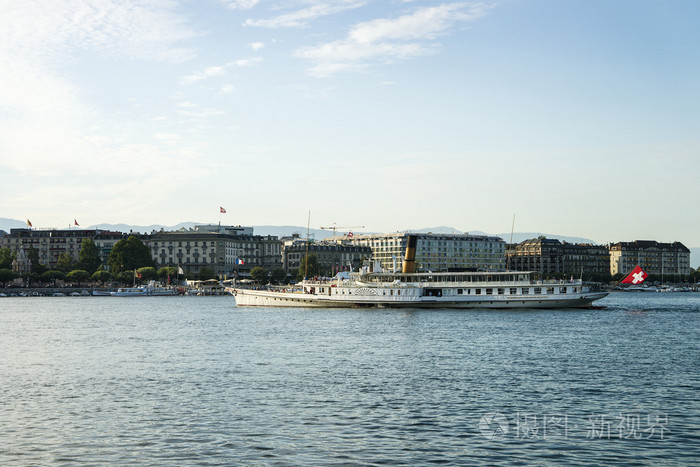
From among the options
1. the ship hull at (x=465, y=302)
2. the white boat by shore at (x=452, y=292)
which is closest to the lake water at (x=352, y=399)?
the ship hull at (x=465, y=302)

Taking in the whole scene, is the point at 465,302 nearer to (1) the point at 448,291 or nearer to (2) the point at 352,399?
(1) the point at 448,291

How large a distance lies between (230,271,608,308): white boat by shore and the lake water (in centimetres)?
3714

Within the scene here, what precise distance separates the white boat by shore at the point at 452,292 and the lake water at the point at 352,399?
3714cm

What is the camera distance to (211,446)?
27.0m

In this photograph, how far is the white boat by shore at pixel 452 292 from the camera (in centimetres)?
10462

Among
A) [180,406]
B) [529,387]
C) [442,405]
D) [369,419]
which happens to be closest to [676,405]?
[529,387]

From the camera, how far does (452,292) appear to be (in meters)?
107

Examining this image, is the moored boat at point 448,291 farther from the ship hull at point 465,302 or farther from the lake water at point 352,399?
the lake water at point 352,399

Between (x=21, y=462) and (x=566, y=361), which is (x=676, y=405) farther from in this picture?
(x=21, y=462)

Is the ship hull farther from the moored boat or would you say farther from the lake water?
the lake water

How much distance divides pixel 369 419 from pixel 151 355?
2599 cm

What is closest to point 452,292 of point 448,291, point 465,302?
point 448,291

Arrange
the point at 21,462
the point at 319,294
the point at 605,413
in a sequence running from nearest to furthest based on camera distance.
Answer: the point at 21,462
the point at 605,413
the point at 319,294

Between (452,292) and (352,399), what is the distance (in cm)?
7268
